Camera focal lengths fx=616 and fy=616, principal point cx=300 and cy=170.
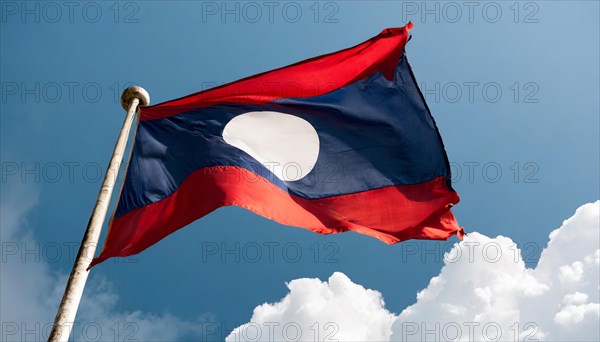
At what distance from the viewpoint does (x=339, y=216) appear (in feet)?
31.0

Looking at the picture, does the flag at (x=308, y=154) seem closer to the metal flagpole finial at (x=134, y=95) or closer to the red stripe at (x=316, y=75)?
the red stripe at (x=316, y=75)

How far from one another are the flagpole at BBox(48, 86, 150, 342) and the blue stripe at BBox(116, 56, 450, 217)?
249 millimetres

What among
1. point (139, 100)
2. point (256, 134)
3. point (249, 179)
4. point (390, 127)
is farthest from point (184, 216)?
point (390, 127)

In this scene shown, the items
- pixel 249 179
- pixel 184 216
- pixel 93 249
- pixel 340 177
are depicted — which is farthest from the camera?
pixel 340 177

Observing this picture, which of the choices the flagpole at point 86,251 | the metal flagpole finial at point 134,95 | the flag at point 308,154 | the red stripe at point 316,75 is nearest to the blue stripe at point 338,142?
the flag at point 308,154

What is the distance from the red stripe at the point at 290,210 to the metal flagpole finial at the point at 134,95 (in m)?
2.23

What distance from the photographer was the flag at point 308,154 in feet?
28.6

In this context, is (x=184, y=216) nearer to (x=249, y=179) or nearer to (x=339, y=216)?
(x=249, y=179)

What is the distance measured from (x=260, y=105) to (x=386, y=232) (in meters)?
2.98

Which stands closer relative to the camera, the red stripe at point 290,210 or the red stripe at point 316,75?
the red stripe at point 290,210

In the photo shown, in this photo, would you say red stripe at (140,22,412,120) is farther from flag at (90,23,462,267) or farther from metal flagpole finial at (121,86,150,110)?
metal flagpole finial at (121,86,150,110)

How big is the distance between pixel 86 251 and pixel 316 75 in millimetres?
4973

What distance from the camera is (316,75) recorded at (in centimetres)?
1061

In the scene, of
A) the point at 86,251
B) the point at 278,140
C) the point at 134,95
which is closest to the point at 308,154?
the point at 278,140
